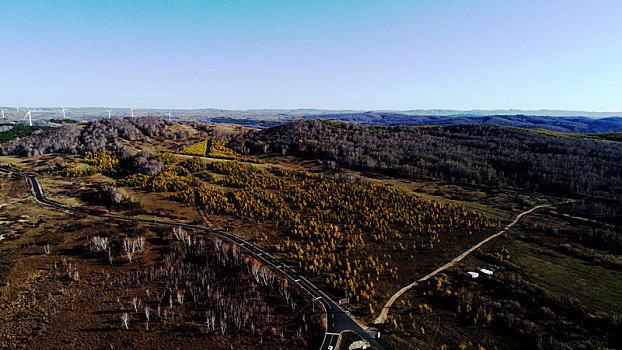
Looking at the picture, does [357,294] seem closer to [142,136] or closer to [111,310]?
[111,310]

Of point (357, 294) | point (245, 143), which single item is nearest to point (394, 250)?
point (357, 294)

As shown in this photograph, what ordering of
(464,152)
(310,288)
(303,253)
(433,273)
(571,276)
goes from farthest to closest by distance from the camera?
1. (464,152)
2. (303,253)
3. (433,273)
4. (571,276)
5. (310,288)

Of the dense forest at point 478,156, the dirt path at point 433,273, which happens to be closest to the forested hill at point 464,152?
the dense forest at point 478,156

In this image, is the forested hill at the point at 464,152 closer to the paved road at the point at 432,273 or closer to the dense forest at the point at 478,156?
the dense forest at the point at 478,156

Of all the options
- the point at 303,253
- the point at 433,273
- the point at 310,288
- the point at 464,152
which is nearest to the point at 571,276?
the point at 433,273

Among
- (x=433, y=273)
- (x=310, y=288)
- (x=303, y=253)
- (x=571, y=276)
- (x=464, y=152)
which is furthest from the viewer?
(x=464, y=152)

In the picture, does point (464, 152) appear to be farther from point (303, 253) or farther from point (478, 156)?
point (303, 253)

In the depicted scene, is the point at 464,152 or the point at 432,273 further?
the point at 464,152
